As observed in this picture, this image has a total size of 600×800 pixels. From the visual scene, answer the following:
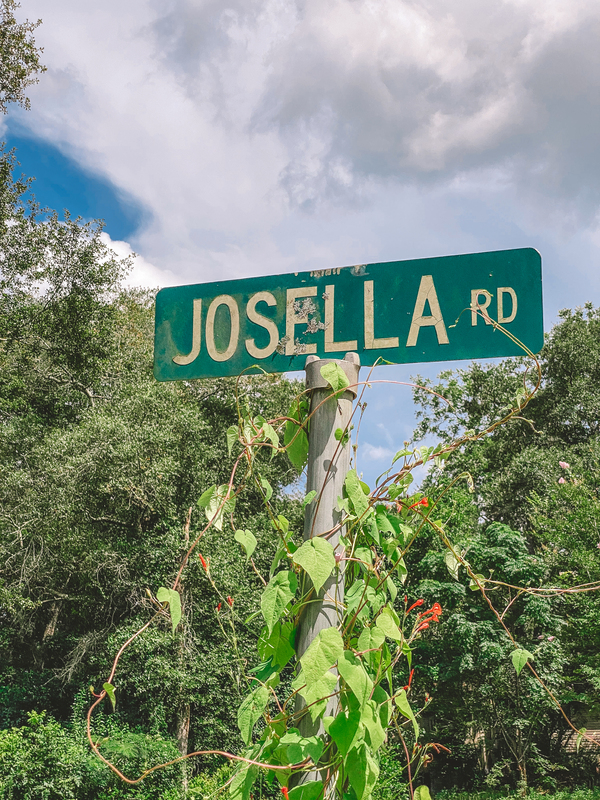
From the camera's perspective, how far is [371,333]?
45.9 inches

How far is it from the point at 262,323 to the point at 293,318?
0.06 metres

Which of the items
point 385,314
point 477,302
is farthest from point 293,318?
point 477,302

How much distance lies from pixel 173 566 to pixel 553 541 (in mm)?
5954

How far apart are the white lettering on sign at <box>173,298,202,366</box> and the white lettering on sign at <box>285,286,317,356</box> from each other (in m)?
0.19

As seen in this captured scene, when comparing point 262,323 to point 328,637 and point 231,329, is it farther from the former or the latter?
point 328,637

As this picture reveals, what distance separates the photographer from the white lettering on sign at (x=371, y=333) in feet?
3.82

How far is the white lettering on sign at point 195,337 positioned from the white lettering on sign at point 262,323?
0.11 meters

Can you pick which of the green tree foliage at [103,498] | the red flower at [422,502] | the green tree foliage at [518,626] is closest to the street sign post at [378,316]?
the red flower at [422,502]

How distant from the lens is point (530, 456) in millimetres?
13719

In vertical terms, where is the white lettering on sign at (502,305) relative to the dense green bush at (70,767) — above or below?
above

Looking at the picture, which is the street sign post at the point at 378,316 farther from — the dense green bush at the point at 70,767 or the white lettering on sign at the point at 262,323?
the dense green bush at the point at 70,767

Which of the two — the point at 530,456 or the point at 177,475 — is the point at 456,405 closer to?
the point at 530,456

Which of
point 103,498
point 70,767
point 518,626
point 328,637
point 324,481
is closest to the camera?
point 328,637

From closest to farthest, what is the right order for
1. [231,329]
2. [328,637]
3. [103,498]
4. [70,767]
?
1. [328,637]
2. [231,329]
3. [70,767]
4. [103,498]
